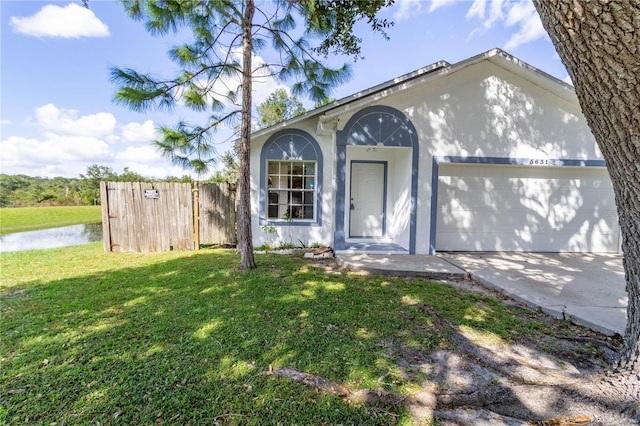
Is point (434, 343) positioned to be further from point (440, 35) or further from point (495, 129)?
point (440, 35)

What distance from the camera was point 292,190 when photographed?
333 inches

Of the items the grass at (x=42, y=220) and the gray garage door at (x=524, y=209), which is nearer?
the gray garage door at (x=524, y=209)

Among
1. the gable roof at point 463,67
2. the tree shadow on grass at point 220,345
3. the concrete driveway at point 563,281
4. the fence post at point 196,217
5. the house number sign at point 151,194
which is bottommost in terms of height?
the tree shadow on grass at point 220,345

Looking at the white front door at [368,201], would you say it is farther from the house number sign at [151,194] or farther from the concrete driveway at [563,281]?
the house number sign at [151,194]

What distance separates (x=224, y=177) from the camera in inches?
786

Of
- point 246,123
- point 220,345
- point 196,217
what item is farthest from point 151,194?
point 220,345

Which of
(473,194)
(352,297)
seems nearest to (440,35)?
(473,194)

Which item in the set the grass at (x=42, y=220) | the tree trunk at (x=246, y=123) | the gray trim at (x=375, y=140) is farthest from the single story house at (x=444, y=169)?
the grass at (x=42, y=220)

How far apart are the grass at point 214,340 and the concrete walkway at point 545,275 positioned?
0.58 m

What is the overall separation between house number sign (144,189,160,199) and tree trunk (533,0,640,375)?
900 centimetres

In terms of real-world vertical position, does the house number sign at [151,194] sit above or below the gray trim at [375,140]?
below

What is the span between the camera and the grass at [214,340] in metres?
2.28

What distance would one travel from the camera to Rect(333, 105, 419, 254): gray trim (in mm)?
7289

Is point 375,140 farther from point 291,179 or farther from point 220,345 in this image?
point 220,345
